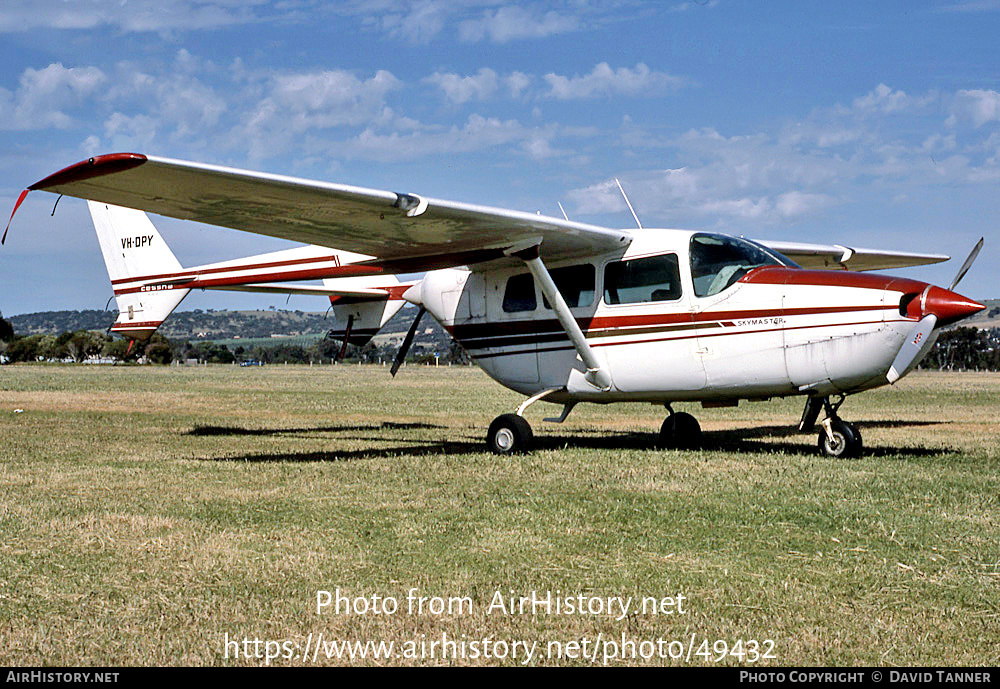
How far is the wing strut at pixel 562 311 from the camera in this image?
1170cm

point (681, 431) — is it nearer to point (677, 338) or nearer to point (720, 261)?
point (677, 338)

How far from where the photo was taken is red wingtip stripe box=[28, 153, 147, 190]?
8.13 m

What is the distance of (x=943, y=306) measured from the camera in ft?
31.7

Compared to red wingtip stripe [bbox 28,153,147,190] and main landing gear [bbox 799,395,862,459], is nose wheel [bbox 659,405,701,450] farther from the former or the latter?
red wingtip stripe [bbox 28,153,147,190]

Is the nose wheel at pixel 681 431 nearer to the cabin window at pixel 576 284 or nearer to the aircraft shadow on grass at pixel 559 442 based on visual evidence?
the aircraft shadow on grass at pixel 559 442

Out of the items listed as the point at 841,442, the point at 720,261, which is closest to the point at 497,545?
the point at 720,261

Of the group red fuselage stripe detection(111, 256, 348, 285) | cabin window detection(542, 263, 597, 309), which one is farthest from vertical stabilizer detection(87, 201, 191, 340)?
cabin window detection(542, 263, 597, 309)

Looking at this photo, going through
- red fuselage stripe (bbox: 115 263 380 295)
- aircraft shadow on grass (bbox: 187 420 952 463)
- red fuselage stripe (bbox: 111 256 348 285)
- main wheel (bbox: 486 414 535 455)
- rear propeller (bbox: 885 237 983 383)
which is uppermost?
red fuselage stripe (bbox: 111 256 348 285)

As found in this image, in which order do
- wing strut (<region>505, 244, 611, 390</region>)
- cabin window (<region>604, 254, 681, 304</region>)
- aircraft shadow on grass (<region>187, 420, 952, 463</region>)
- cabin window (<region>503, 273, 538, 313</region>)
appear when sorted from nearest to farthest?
Result: cabin window (<region>604, 254, 681, 304</region>), wing strut (<region>505, 244, 611, 390</region>), aircraft shadow on grass (<region>187, 420, 952, 463</region>), cabin window (<region>503, 273, 538, 313</region>)

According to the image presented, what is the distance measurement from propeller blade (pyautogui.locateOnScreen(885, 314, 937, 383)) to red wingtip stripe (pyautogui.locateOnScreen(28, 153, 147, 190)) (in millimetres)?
7775

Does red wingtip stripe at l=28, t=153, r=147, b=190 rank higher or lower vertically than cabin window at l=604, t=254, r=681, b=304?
higher

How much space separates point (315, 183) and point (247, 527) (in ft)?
12.6

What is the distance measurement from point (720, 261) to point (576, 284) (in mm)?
2059

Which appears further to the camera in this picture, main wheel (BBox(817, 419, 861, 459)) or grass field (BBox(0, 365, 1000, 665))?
main wheel (BBox(817, 419, 861, 459))
